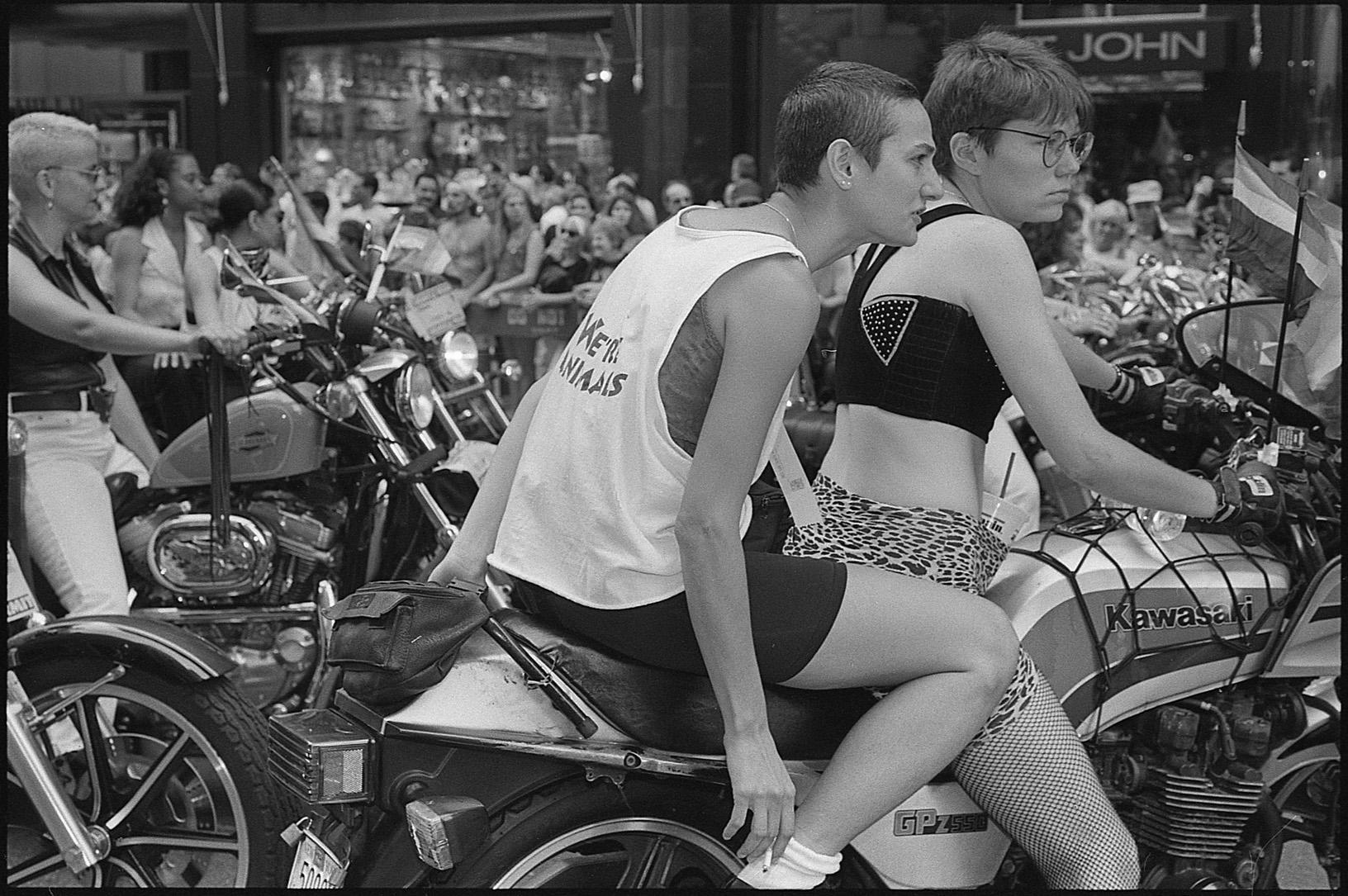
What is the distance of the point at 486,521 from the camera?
268 cm

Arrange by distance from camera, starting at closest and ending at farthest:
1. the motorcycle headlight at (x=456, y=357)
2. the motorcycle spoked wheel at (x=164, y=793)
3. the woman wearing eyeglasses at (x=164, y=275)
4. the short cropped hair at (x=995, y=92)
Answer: the short cropped hair at (x=995, y=92) → the motorcycle spoked wheel at (x=164, y=793) → the motorcycle headlight at (x=456, y=357) → the woman wearing eyeglasses at (x=164, y=275)

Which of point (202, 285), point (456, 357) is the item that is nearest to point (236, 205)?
point (202, 285)

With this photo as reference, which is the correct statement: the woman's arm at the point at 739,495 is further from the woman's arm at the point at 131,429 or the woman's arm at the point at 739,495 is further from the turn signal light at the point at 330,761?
the woman's arm at the point at 131,429

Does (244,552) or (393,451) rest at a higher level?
(393,451)

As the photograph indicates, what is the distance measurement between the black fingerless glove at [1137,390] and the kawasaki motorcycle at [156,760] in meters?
1.90

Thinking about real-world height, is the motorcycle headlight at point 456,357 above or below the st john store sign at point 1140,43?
below

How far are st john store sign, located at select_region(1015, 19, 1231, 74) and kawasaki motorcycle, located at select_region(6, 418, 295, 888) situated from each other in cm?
1714

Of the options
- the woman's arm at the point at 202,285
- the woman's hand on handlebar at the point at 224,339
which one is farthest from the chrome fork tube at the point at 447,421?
the woman's arm at the point at 202,285

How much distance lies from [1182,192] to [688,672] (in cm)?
1812

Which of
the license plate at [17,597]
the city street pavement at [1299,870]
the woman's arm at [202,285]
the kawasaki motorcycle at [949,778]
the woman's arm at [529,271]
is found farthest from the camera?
the woman's arm at [529,271]

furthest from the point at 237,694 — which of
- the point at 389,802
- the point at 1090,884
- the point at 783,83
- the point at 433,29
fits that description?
the point at 433,29

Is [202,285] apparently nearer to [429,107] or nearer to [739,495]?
[739,495]

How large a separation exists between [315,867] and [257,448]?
Result: 89.7 inches

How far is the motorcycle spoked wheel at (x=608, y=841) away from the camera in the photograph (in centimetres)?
238
